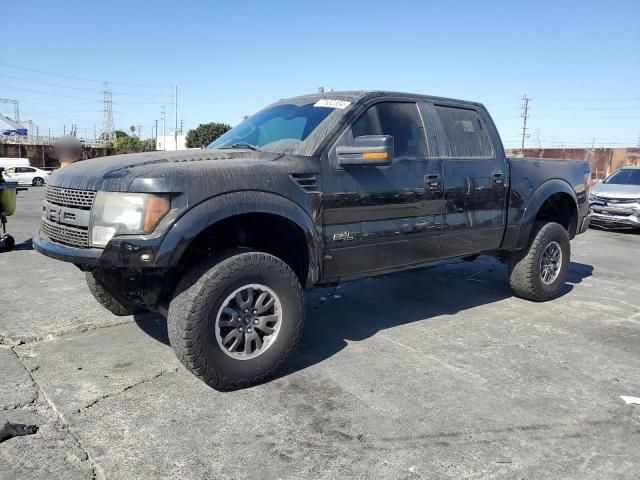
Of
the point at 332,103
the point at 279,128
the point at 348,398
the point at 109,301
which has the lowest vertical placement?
the point at 348,398

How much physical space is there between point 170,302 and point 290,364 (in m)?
1.02

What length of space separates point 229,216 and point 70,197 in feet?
3.34

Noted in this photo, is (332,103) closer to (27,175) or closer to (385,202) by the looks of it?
(385,202)

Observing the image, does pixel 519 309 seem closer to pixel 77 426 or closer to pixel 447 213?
pixel 447 213

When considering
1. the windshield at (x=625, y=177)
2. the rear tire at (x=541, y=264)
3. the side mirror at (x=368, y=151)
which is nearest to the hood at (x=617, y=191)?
the windshield at (x=625, y=177)

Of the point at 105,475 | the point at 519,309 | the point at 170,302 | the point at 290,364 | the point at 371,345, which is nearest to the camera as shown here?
the point at 105,475

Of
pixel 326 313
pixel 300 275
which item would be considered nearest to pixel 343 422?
pixel 300 275

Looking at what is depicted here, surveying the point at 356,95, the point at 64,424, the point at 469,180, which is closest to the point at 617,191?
the point at 469,180

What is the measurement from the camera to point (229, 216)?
315 centimetres

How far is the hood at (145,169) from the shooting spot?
9.77 feet

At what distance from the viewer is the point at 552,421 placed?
10.0 ft

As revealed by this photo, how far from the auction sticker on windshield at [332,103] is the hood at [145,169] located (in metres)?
0.66

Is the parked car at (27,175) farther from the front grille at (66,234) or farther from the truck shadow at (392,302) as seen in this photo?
the front grille at (66,234)

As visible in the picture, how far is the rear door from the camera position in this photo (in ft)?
14.8
